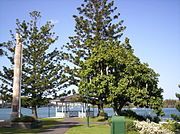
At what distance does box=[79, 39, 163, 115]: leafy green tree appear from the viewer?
31547 millimetres

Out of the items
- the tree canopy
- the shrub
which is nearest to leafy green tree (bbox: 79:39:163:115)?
the tree canopy

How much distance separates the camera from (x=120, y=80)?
106ft

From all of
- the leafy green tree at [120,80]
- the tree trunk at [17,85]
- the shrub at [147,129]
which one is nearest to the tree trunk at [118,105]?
the leafy green tree at [120,80]

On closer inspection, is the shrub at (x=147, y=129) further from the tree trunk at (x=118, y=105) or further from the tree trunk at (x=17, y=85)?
the tree trunk at (x=17, y=85)

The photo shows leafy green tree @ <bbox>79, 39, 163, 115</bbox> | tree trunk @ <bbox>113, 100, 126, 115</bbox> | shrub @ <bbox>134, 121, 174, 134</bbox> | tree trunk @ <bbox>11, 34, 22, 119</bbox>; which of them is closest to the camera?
shrub @ <bbox>134, 121, 174, 134</bbox>

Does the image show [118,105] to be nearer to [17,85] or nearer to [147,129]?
[17,85]

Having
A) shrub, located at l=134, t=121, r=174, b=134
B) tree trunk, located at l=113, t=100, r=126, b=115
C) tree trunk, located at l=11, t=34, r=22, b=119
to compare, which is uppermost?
tree trunk, located at l=11, t=34, r=22, b=119

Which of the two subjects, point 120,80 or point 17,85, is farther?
point 120,80

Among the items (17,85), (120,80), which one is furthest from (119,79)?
(17,85)

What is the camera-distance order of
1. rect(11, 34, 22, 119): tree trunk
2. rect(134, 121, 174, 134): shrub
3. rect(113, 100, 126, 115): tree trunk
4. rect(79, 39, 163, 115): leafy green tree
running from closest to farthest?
rect(134, 121, 174, 134): shrub, rect(11, 34, 22, 119): tree trunk, rect(79, 39, 163, 115): leafy green tree, rect(113, 100, 126, 115): tree trunk

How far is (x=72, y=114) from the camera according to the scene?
51.5 meters

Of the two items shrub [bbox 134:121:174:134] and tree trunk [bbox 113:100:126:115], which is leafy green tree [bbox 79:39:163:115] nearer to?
tree trunk [bbox 113:100:126:115]

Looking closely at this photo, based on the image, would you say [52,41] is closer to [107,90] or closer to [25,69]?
[25,69]

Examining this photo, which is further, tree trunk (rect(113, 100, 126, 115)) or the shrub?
tree trunk (rect(113, 100, 126, 115))
